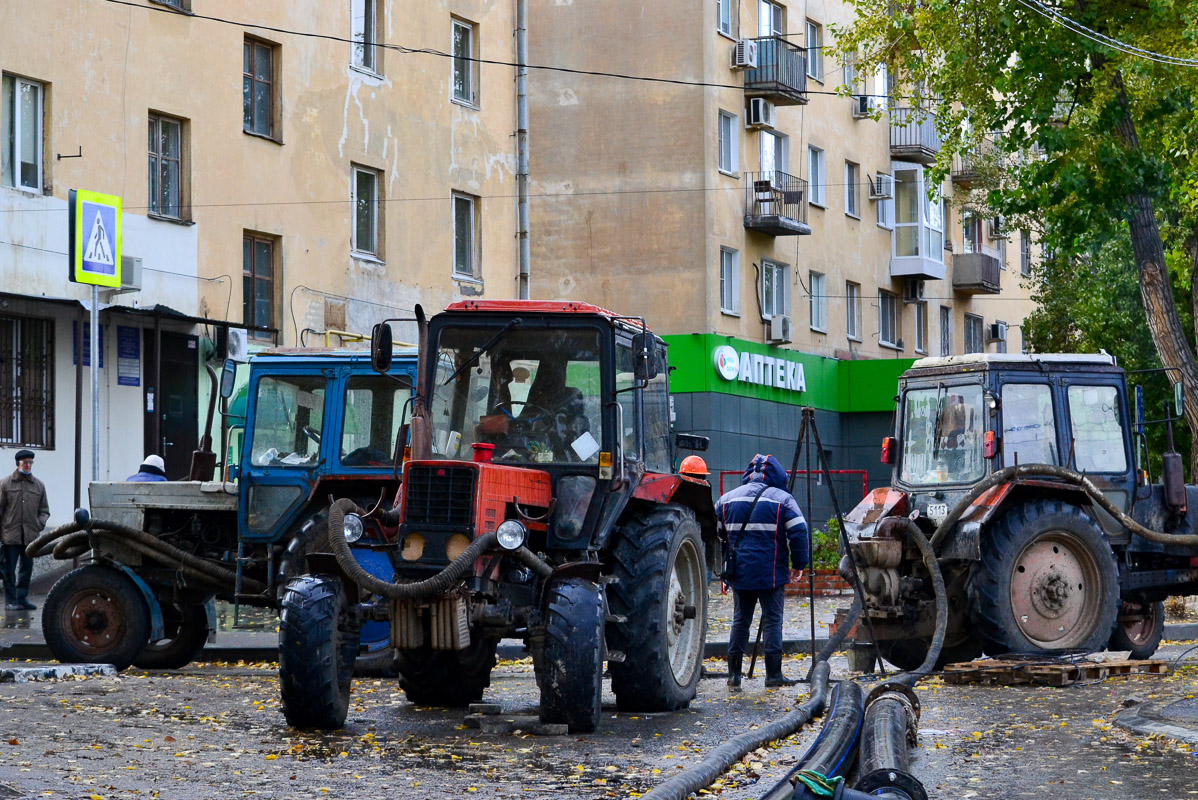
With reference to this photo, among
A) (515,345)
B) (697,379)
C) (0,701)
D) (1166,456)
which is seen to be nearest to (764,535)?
(515,345)

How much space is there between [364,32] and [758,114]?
39.8ft

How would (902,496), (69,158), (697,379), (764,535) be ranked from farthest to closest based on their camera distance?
(697,379)
(69,158)
(902,496)
(764,535)

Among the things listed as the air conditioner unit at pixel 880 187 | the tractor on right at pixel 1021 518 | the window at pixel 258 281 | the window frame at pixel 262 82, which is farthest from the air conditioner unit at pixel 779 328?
the tractor on right at pixel 1021 518

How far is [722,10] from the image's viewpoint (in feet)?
126

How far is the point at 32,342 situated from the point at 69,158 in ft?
7.55

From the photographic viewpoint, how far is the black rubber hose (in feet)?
24.5

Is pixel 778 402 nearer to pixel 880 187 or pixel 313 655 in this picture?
pixel 880 187

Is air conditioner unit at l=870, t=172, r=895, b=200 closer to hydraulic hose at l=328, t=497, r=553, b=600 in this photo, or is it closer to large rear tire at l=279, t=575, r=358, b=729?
hydraulic hose at l=328, t=497, r=553, b=600

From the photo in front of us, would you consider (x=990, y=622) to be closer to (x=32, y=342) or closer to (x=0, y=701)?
(x=0, y=701)

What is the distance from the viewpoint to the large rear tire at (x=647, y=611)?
37.0 ft

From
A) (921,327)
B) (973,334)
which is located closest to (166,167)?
(921,327)

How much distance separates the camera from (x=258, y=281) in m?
26.4

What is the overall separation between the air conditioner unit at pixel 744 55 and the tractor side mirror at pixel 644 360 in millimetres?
27092

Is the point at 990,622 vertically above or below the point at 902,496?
below
